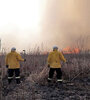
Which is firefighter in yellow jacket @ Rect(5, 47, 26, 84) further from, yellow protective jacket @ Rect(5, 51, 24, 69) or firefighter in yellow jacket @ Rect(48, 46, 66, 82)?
firefighter in yellow jacket @ Rect(48, 46, 66, 82)

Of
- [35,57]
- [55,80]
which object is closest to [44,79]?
[55,80]

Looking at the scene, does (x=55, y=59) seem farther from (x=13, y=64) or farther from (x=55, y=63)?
(x=13, y=64)

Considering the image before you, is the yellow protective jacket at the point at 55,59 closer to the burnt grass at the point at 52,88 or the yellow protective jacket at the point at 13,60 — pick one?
the burnt grass at the point at 52,88

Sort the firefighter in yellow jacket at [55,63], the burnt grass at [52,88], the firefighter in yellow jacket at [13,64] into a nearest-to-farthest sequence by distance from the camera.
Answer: the burnt grass at [52,88] → the firefighter in yellow jacket at [55,63] → the firefighter in yellow jacket at [13,64]

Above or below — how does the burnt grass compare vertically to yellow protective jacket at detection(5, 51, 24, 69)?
below

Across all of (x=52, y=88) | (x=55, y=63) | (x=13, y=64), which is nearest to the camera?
(x=52, y=88)

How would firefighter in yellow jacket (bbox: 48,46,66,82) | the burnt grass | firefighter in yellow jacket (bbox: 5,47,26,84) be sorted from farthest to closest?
1. firefighter in yellow jacket (bbox: 5,47,26,84)
2. firefighter in yellow jacket (bbox: 48,46,66,82)
3. the burnt grass

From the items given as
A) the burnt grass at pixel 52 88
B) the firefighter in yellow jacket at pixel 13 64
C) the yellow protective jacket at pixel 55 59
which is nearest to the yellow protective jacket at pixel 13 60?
the firefighter in yellow jacket at pixel 13 64

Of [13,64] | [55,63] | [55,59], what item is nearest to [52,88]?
[55,63]

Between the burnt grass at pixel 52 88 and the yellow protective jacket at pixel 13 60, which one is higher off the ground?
the yellow protective jacket at pixel 13 60

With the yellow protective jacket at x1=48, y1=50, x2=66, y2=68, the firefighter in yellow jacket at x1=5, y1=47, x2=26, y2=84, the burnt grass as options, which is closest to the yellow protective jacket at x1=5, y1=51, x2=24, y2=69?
the firefighter in yellow jacket at x1=5, y1=47, x2=26, y2=84

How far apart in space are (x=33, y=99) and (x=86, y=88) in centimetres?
218

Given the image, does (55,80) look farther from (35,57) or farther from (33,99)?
(35,57)

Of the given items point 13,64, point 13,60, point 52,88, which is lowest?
point 52,88
